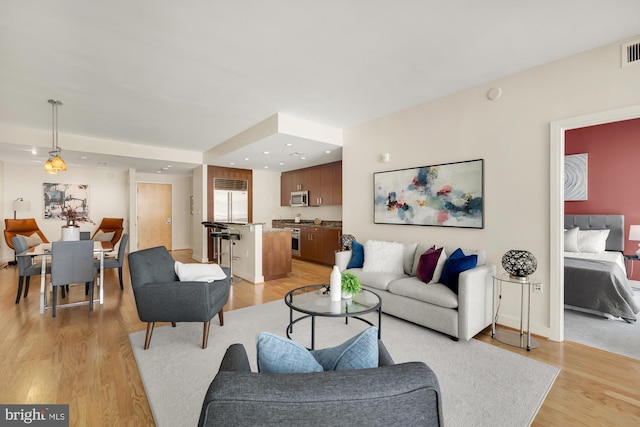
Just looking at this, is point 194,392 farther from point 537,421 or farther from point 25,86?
point 25,86

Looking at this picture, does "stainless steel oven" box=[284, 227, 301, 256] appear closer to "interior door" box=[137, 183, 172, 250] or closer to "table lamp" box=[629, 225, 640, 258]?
"interior door" box=[137, 183, 172, 250]

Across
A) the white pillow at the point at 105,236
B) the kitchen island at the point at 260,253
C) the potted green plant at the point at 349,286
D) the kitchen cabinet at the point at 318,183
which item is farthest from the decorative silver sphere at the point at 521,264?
the white pillow at the point at 105,236

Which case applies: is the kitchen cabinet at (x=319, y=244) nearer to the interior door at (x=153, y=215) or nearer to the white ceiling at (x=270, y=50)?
the white ceiling at (x=270, y=50)

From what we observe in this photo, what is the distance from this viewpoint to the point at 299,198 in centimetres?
749

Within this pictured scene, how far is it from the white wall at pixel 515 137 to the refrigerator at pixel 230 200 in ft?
16.1

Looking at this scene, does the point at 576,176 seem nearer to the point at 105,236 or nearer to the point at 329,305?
the point at 329,305

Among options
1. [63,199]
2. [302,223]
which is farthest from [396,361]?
[63,199]

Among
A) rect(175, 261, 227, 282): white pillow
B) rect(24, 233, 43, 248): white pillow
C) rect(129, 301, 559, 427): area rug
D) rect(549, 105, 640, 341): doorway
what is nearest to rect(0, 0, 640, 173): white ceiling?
rect(549, 105, 640, 341): doorway

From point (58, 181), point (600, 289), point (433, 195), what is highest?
point (58, 181)

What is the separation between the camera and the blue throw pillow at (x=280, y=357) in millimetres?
934

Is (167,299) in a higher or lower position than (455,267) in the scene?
lower

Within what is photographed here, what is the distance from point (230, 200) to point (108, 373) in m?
5.55

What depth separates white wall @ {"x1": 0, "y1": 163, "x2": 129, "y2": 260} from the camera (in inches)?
262

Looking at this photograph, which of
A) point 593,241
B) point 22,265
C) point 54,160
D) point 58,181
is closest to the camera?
point 22,265
